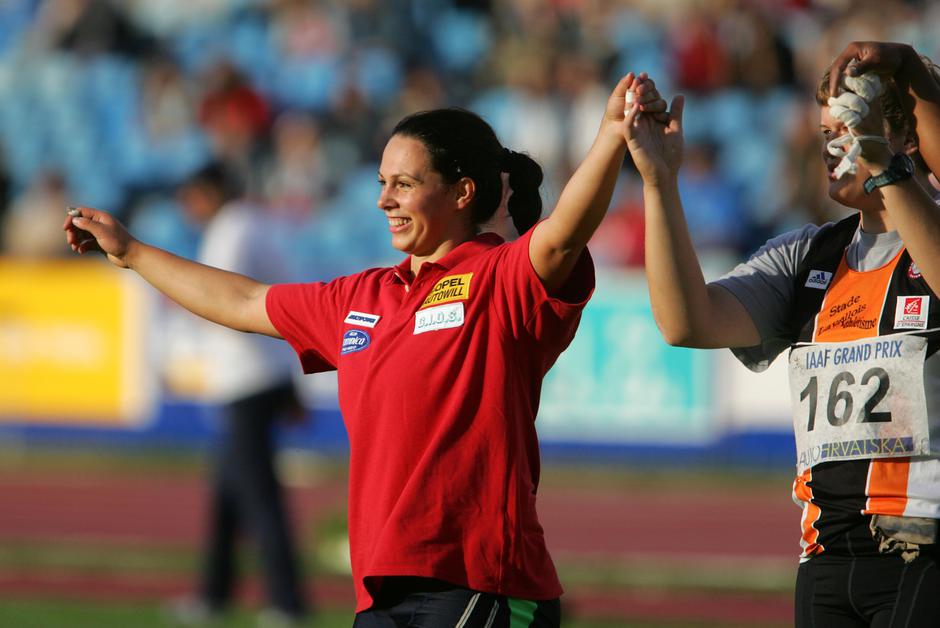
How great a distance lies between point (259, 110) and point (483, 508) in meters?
14.8

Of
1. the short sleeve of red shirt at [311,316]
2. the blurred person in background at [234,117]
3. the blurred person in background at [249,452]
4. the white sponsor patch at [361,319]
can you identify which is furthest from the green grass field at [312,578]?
the blurred person in background at [234,117]

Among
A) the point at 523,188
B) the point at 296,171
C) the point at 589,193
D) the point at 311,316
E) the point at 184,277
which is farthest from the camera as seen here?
the point at 296,171

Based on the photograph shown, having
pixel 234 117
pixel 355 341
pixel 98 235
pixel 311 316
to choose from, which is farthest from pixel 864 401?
pixel 234 117

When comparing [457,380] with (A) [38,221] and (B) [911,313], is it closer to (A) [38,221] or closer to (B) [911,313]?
(B) [911,313]

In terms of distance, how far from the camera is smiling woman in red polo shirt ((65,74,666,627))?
11.3 feet

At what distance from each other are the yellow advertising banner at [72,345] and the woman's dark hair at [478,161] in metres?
11.9

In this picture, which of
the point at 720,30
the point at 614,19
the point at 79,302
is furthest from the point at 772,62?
the point at 79,302

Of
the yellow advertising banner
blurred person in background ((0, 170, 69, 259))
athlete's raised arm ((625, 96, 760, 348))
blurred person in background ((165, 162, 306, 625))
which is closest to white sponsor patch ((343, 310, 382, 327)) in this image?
athlete's raised arm ((625, 96, 760, 348))

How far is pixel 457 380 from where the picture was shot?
3543 mm

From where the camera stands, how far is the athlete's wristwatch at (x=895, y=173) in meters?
3.15

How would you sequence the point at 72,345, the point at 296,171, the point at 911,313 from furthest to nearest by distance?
the point at 296,171
the point at 72,345
the point at 911,313

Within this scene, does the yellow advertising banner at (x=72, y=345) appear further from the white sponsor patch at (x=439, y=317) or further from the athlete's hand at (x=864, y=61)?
the athlete's hand at (x=864, y=61)

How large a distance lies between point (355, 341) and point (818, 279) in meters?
1.16

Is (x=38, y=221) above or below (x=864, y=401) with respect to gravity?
above
